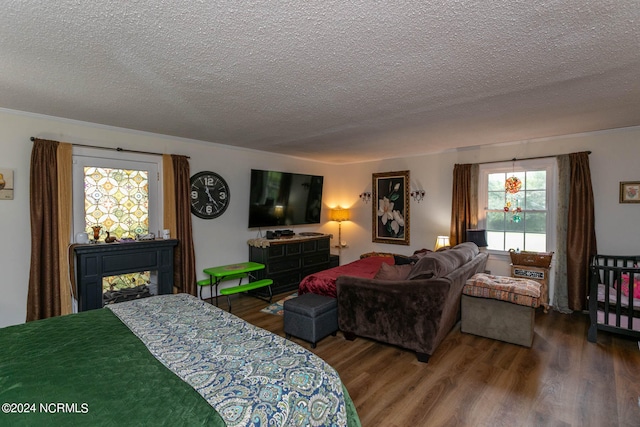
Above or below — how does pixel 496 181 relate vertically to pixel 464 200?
above

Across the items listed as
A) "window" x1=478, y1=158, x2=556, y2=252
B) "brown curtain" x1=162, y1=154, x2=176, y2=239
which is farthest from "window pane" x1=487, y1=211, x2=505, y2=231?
"brown curtain" x1=162, y1=154, x2=176, y2=239

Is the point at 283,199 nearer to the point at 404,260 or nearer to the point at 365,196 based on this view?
the point at 365,196

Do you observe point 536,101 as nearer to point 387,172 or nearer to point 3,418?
point 387,172

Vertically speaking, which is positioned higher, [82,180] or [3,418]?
[82,180]

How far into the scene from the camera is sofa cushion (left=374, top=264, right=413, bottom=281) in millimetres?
3056

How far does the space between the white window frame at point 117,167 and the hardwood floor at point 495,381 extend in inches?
96.6

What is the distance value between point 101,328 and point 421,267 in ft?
8.43

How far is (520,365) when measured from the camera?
2.71m

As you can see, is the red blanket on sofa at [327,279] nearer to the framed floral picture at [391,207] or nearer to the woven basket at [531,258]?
the framed floral picture at [391,207]

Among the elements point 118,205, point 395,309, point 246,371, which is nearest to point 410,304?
point 395,309

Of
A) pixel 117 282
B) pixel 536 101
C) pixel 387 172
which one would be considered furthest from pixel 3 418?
pixel 387 172

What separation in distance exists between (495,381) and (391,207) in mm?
3739

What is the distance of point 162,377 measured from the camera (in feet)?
4.29

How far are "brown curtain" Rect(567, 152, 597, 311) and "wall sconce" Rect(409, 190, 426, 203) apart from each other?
6.84ft
